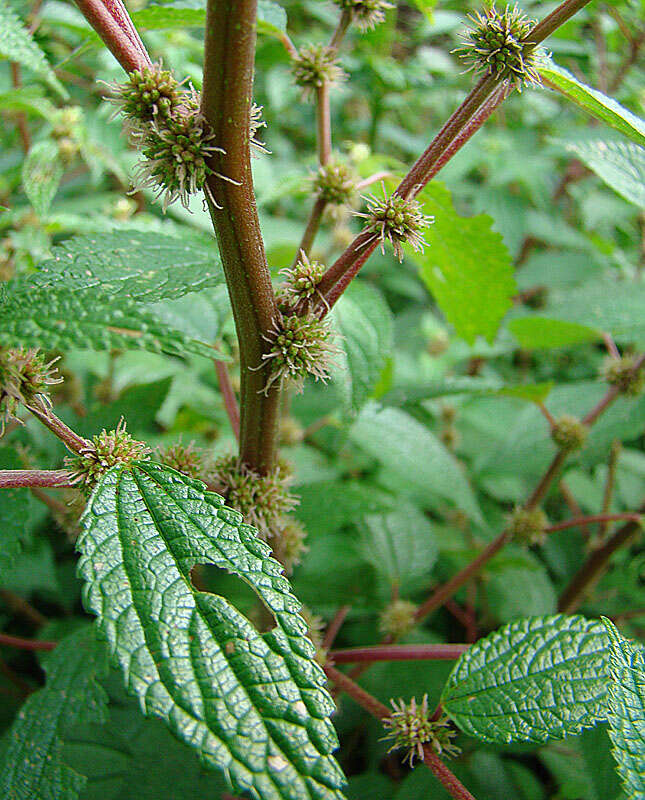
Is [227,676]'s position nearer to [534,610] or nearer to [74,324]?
[74,324]

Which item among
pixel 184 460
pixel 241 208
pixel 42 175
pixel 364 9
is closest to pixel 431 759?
pixel 184 460

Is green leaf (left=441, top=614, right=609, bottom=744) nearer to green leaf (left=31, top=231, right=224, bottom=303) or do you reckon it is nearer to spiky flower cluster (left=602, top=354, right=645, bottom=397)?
green leaf (left=31, top=231, right=224, bottom=303)

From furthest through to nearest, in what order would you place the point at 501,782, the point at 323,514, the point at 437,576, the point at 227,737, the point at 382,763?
the point at 437,576 → the point at 382,763 → the point at 501,782 → the point at 323,514 → the point at 227,737

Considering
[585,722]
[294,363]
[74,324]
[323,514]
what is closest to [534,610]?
[323,514]

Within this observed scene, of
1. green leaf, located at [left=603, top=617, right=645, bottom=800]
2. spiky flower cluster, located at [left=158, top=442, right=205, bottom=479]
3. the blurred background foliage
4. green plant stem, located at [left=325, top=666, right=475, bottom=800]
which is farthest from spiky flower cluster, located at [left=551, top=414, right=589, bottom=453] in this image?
spiky flower cluster, located at [left=158, top=442, right=205, bottom=479]

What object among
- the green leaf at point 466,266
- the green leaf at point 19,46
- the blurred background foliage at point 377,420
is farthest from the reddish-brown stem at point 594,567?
the green leaf at point 19,46

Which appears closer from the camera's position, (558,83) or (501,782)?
(558,83)
